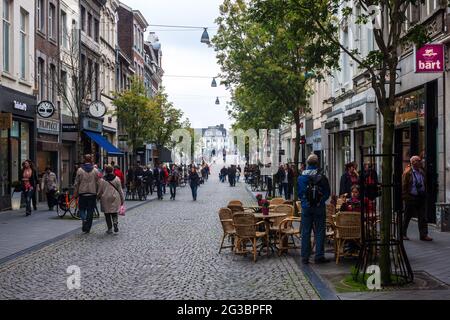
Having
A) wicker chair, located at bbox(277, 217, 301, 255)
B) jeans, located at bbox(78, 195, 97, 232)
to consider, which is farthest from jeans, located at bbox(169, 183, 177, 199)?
wicker chair, located at bbox(277, 217, 301, 255)

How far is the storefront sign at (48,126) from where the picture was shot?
28064mm

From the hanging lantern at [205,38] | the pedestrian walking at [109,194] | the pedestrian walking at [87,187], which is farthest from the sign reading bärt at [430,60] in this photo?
the hanging lantern at [205,38]

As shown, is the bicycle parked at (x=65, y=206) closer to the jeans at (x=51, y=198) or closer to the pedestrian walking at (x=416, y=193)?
the jeans at (x=51, y=198)

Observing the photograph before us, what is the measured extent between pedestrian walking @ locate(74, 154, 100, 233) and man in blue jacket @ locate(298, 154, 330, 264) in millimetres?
7163

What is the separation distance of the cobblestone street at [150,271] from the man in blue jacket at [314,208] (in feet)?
1.59

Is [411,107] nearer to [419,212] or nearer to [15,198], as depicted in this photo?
[419,212]

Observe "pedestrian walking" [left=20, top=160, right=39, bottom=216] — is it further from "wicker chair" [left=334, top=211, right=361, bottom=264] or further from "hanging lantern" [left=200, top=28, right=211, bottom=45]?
"wicker chair" [left=334, top=211, right=361, bottom=264]

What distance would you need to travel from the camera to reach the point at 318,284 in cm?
934

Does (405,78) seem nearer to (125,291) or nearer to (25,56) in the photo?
(125,291)

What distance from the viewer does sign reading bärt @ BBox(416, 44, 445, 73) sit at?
15.8 m

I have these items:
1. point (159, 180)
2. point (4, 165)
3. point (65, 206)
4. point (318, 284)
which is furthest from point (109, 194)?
point (159, 180)

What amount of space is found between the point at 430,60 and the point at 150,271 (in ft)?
29.6

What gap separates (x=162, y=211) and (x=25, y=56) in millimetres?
8458

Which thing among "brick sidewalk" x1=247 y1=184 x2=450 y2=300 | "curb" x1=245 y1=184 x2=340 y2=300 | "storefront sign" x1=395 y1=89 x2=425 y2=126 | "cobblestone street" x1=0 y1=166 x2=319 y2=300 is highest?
"storefront sign" x1=395 y1=89 x2=425 y2=126
